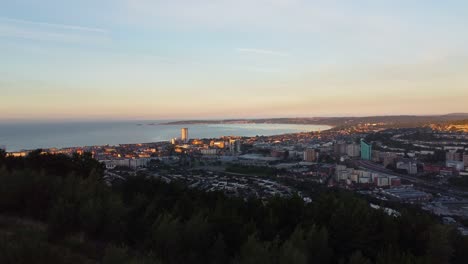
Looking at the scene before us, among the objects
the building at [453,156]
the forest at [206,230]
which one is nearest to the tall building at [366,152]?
the building at [453,156]

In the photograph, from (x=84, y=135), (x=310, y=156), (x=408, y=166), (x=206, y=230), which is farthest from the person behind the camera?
(x=84, y=135)

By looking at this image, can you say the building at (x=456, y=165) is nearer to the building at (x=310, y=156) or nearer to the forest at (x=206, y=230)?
the building at (x=310, y=156)

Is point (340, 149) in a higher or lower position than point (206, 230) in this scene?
lower

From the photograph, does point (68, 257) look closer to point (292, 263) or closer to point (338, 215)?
point (292, 263)

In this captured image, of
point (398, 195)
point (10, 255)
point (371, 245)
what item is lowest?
point (398, 195)

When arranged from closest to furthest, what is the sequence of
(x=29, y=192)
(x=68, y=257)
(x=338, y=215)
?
(x=68, y=257)
(x=338, y=215)
(x=29, y=192)

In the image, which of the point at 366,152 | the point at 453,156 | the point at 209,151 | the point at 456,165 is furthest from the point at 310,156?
the point at 209,151

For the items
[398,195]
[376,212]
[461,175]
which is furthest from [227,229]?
[461,175]

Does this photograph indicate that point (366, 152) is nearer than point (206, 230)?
No

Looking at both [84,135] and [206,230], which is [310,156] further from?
[84,135]

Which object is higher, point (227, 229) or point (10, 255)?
point (10, 255)
